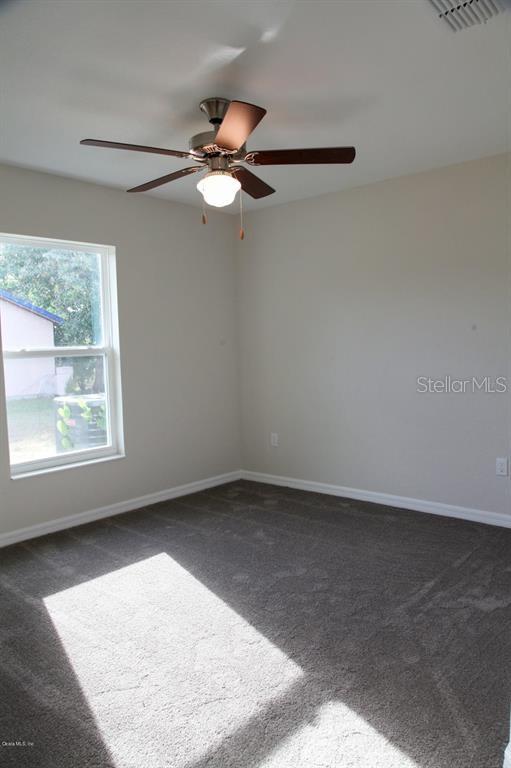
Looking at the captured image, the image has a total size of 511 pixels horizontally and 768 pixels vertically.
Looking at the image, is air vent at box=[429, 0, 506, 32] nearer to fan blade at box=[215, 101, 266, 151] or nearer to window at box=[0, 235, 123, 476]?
fan blade at box=[215, 101, 266, 151]

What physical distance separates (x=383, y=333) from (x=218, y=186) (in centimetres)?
208

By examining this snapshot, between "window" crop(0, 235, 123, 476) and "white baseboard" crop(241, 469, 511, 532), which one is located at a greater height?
"window" crop(0, 235, 123, 476)

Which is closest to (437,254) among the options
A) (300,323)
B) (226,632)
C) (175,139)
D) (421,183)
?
(421,183)

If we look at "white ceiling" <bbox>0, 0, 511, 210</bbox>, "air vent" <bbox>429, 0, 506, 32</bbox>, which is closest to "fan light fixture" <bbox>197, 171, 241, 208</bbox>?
"white ceiling" <bbox>0, 0, 511, 210</bbox>

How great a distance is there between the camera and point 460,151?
11.2 feet

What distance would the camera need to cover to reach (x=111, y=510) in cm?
407

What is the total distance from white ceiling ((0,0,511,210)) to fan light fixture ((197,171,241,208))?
399mm

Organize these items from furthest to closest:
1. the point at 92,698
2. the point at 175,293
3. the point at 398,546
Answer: the point at 175,293, the point at 398,546, the point at 92,698

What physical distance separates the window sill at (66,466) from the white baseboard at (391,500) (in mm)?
1436

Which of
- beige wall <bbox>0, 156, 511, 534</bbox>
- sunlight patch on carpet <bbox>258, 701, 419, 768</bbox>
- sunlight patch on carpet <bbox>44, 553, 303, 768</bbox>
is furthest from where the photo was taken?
beige wall <bbox>0, 156, 511, 534</bbox>

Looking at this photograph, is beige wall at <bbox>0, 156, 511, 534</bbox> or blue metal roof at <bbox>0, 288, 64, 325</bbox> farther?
beige wall at <bbox>0, 156, 511, 534</bbox>

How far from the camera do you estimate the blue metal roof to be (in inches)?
139

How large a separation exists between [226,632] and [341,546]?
120 centimetres

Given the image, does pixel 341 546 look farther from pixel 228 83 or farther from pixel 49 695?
pixel 228 83
